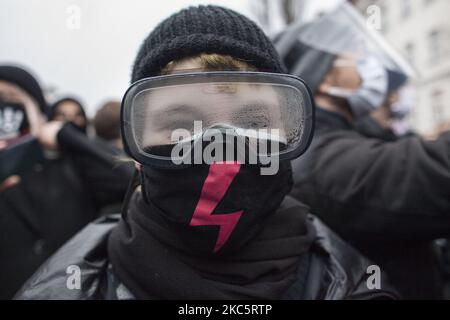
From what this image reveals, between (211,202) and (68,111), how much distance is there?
3.21m

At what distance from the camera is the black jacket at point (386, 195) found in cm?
154

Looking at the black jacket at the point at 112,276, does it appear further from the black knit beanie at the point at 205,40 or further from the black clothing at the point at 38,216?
the black clothing at the point at 38,216

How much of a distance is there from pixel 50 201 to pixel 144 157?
1.55 metres

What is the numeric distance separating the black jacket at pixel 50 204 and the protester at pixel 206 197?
3.48ft

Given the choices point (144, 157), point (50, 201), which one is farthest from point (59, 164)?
point (144, 157)

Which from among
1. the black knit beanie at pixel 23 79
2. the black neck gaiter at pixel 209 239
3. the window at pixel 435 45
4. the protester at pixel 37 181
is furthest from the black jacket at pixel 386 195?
the window at pixel 435 45

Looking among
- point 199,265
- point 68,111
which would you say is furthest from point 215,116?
point 68,111

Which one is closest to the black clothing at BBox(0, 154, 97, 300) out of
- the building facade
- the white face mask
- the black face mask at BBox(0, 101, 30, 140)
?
the black face mask at BBox(0, 101, 30, 140)

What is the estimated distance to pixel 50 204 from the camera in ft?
7.91

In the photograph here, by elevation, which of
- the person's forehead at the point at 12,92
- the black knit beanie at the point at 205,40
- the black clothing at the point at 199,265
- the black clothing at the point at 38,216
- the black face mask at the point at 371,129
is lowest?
the black clothing at the point at 38,216

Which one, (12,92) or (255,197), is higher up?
(12,92)

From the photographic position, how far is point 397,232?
1619mm

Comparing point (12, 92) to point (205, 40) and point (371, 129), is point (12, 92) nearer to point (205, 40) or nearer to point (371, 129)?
point (205, 40)

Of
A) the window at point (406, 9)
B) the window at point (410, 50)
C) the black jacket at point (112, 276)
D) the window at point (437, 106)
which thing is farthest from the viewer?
the window at point (410, 50)
